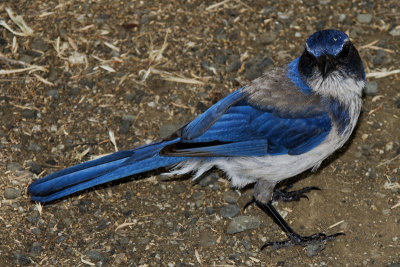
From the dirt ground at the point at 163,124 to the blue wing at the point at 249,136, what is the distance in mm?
800

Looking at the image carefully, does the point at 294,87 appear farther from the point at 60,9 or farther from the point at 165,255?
the point at 60,9

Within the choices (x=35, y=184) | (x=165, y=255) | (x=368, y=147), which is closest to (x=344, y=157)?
(x=368, y=147)

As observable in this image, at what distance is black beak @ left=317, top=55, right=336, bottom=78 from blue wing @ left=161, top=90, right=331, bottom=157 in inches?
14.8

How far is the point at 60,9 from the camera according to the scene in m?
7.46

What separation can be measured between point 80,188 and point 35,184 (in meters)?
0.42

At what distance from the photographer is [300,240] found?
575cm

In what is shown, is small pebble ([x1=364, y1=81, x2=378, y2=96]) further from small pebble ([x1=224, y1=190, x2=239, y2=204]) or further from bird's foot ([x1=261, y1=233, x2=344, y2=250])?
small pebble ([x1=224, y1=190, x2=239, y2=204])

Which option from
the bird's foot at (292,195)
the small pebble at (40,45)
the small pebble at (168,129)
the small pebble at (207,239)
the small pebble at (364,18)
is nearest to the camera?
the small pebble at (207,239)

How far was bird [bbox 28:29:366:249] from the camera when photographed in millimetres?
5355

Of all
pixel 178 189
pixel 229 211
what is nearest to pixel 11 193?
pixel 178 189

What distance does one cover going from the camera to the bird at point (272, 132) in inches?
211

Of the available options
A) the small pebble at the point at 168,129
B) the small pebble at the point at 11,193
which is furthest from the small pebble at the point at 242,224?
the small pebble at the point at 11,193

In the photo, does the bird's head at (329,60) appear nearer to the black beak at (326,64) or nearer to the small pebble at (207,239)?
the black beak at (326,64)

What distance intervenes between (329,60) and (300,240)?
169 cm
